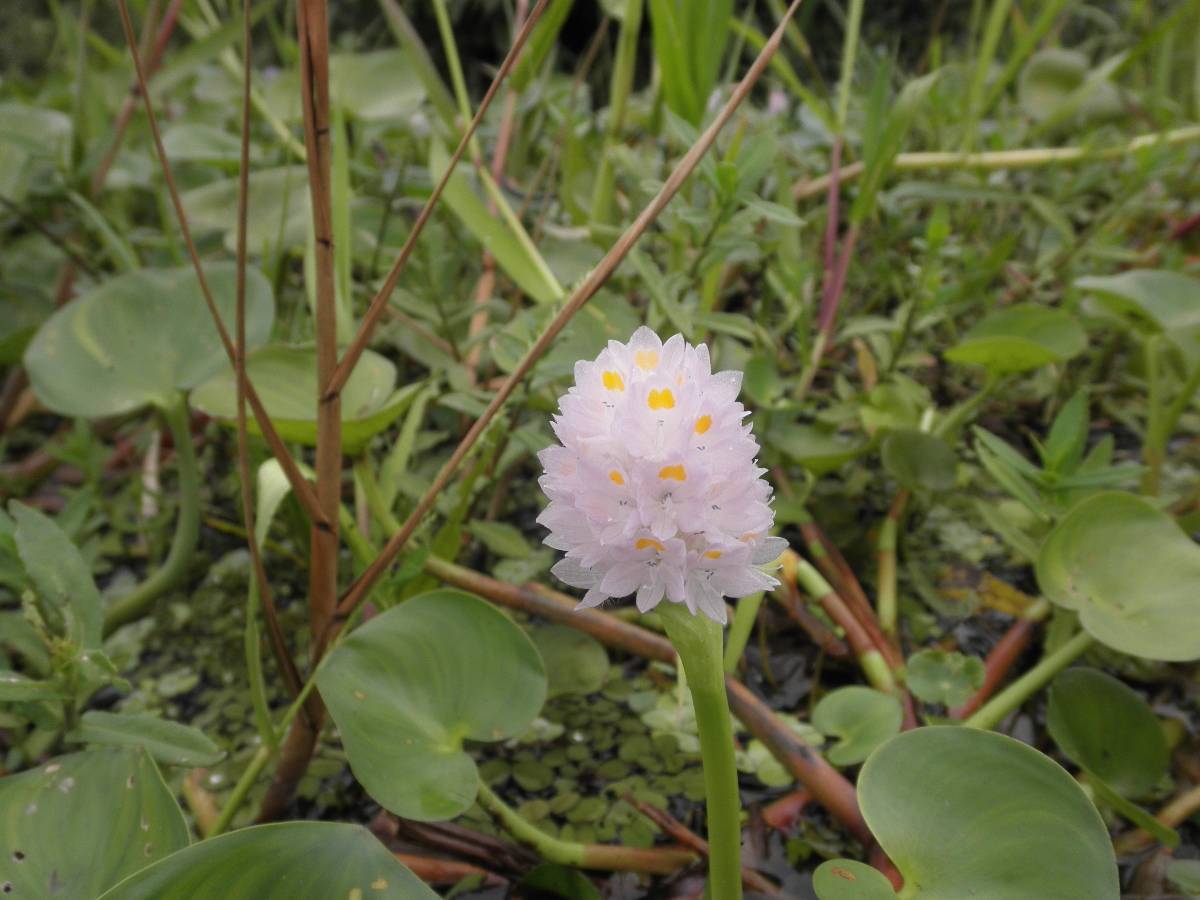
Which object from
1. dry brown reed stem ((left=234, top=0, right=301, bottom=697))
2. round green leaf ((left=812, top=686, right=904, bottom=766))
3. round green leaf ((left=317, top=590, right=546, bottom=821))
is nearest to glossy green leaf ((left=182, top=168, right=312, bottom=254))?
dry brown reed stem ((left=234, top=0, right=301, bottom=697))

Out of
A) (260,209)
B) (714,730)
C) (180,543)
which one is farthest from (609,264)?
(260,209)

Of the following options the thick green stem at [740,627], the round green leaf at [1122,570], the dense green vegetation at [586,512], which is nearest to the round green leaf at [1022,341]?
the dense green vegetation at [586,512]

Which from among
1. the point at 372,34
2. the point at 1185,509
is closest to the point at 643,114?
the point at 1185,509

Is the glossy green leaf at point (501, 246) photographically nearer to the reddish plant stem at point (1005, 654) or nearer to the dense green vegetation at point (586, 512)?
the dense green vegetation at point (586, 512)

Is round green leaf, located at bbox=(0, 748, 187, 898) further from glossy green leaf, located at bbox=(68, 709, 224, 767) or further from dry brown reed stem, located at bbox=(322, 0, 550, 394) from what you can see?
dry brown reed stem, located at bbox=(322, 0, 550, 394)

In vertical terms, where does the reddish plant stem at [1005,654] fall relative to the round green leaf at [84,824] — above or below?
below

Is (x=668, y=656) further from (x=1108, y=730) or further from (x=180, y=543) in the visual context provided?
(x=180, y=543)
